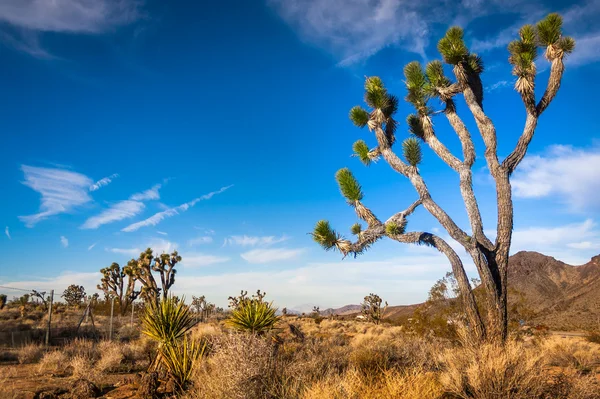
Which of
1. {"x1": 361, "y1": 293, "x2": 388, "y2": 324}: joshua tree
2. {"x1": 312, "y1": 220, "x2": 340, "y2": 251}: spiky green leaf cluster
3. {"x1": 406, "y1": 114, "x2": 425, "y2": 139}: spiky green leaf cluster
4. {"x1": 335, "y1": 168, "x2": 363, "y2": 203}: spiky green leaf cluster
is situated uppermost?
{"x1": 406, "y1": 114, "x2": 425, "y2": 139}: spiky green leaf cluster

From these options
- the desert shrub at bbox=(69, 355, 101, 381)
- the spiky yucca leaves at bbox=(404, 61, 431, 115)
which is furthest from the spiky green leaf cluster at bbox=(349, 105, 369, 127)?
the desert shrub at bbox=(69, 355, 101, 381)

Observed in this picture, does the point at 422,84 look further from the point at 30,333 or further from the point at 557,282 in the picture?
the point at 557,282

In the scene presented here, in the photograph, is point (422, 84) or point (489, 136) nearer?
point (489, 136)

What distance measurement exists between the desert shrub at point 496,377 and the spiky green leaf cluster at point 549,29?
27.3 feet

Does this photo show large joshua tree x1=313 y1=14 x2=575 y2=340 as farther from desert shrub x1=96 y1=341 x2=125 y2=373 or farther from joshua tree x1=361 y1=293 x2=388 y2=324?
joshua tree x1=361 y1=293 x2=388 y2=324

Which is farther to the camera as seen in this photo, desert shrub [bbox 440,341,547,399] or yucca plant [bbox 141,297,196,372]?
yucca plant [bbox 141,297,196,372]

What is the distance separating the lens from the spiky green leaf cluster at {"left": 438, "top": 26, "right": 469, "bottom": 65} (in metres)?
11.0

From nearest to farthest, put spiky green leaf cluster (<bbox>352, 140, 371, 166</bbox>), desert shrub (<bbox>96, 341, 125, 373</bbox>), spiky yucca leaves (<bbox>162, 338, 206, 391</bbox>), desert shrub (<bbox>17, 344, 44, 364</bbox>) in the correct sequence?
spiky yucca leaves (<bbox>162, 338, 206, 391</bbox>)
desert shrub (<bbox>96, 341, 125, 373</bbox>)
spiky green leaf cluster (<bbox>352, 140, 371, 166</bbox>)
desert shrub (<bbox>17, 344, 44, 364</bbox>)

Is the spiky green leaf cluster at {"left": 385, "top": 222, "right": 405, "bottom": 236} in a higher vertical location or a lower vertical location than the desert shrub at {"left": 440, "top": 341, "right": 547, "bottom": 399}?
higher

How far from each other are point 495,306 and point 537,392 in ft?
13.1

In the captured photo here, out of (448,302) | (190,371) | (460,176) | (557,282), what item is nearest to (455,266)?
(460,176)

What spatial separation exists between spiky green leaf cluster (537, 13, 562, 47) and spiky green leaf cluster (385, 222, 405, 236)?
6.06m

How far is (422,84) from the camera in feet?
40.3

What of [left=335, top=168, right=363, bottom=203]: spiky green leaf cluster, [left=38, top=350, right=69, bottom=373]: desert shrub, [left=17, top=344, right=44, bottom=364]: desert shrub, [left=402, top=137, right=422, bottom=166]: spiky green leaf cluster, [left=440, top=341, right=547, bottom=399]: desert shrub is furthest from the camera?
[left=17, top=344, right=44, bottom=364]: desert shrub
